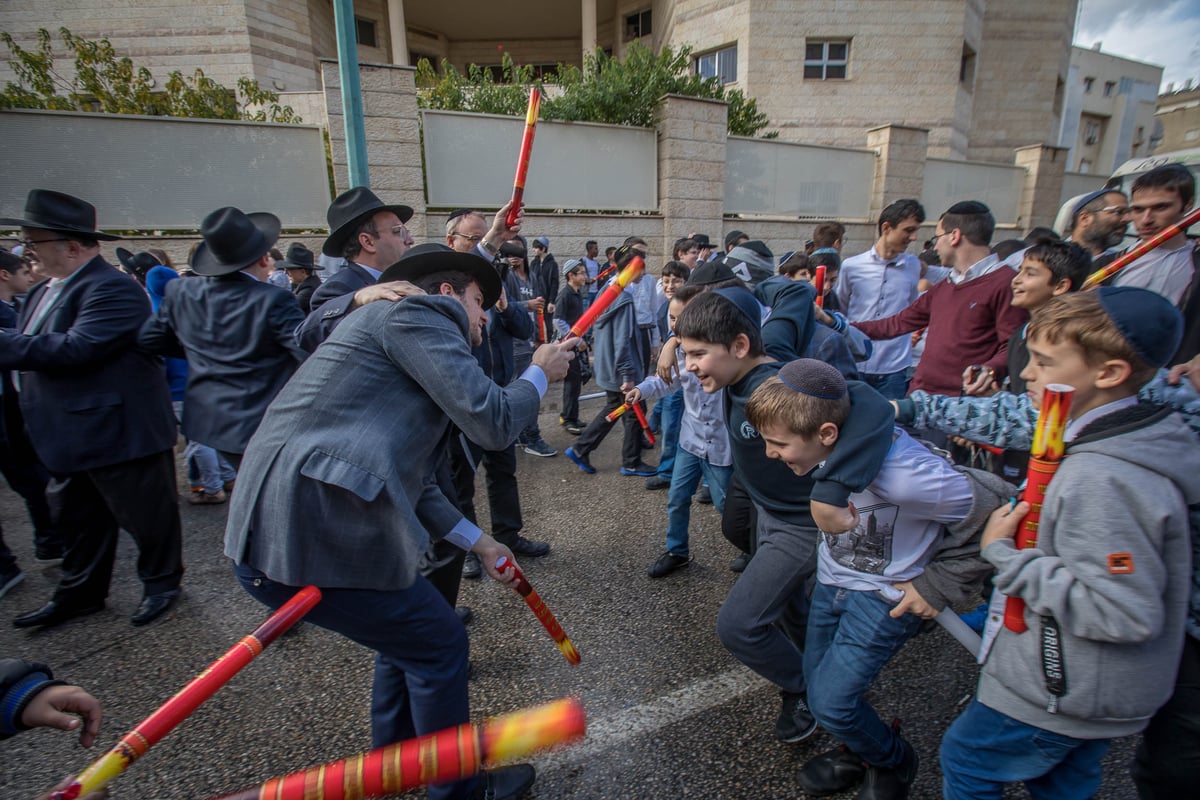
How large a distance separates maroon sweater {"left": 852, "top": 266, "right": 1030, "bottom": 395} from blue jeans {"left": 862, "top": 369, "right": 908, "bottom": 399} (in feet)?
2.53

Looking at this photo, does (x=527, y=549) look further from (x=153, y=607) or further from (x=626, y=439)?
(x=153, y=607)

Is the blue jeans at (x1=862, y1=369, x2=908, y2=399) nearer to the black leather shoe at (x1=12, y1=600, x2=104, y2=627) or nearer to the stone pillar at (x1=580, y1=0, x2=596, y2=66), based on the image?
the black leather shoe at (x1=12, y1=600, x2=104, y2=627)

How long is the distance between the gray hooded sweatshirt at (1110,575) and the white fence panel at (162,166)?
33.0 feet

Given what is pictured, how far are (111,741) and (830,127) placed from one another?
21666 millimetres

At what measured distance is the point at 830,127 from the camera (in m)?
18.9

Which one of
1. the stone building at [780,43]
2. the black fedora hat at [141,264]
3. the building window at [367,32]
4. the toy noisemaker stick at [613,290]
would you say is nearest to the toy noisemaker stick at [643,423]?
the toy noisemaker stick at [613,290]

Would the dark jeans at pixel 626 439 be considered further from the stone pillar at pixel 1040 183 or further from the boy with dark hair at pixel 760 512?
the stone pillar at pixel 1040 183

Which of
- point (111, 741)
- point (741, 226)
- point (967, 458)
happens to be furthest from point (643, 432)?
point (741, 226)

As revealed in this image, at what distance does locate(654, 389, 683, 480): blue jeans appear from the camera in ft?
15.0

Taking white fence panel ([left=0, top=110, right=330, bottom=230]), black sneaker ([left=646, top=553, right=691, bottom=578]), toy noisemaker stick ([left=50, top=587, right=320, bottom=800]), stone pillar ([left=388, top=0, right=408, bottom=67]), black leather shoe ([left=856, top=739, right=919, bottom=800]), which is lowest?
black sneaker ([left=646, top=553, right=691, bottom=578])

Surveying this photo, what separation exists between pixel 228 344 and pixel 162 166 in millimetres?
7547

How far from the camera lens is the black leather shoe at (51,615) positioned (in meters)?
3.11

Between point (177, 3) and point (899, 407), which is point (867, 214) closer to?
point (899, 407)

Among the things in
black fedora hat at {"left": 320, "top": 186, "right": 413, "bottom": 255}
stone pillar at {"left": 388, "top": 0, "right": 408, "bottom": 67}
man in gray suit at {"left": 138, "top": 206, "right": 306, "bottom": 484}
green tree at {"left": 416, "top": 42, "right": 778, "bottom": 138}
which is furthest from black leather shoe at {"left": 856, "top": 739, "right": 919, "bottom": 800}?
stone pillar at {"left": 388, "top": 0, "right": 408, "bottom": 67}
